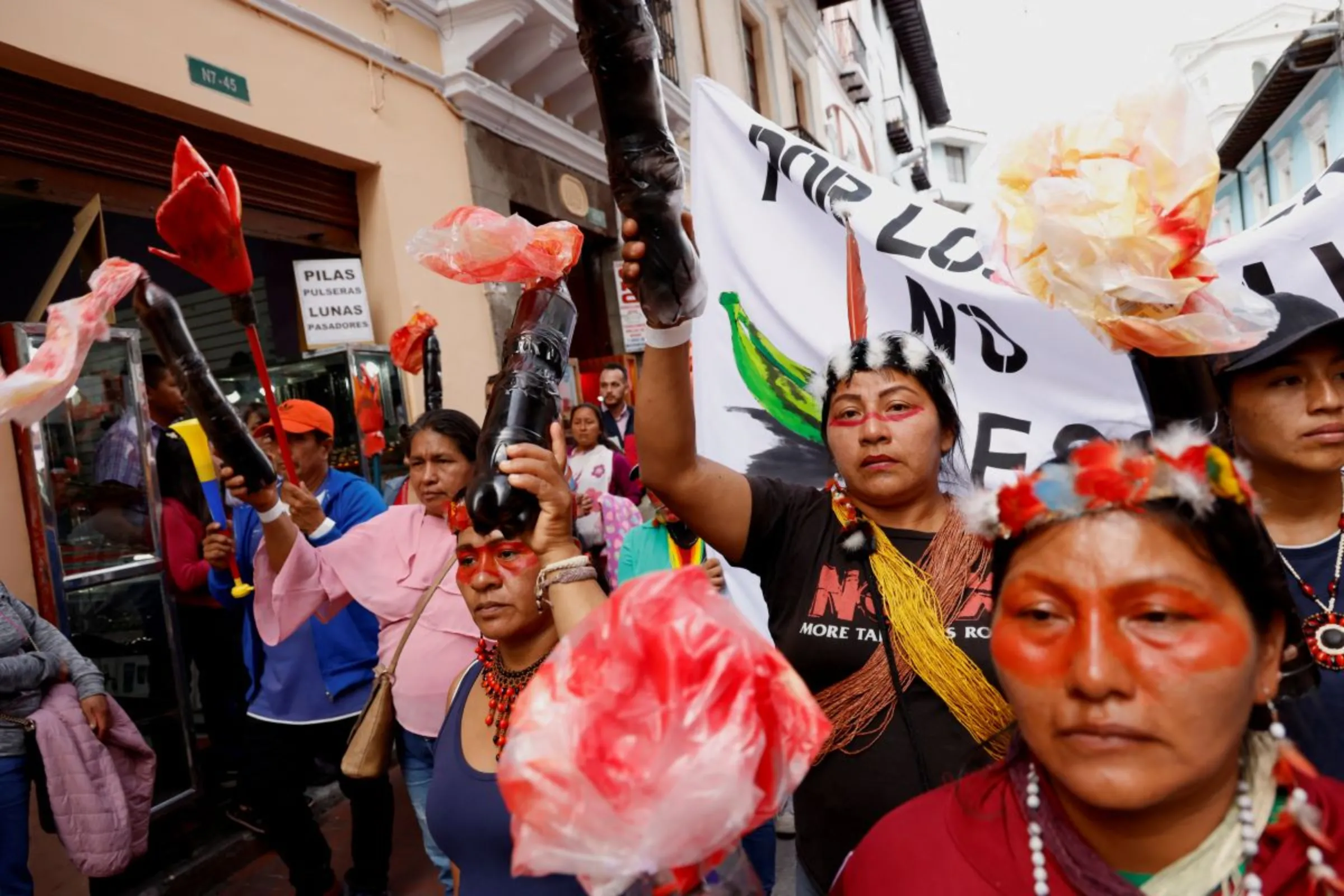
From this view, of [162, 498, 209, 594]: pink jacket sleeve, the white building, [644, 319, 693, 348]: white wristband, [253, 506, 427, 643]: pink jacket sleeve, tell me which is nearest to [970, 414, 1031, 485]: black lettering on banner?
[644, 319, 693, 348]: white wristband

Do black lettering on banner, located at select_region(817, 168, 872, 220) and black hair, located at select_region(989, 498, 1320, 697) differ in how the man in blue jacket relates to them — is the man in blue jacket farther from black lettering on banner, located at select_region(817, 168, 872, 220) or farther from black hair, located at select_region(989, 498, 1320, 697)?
black hair, located at select_region(989, 498, 1320, 697)

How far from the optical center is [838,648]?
1.82m

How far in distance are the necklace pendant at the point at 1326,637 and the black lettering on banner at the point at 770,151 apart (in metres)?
2.01

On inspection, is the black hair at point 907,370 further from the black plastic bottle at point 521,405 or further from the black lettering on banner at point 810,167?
the black lettering on banner at point 810,167

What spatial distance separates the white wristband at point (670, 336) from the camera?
5.50 feet

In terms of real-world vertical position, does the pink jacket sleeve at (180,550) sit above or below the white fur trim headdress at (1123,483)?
below

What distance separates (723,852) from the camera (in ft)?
3.14

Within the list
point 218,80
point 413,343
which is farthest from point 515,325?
point 218,80

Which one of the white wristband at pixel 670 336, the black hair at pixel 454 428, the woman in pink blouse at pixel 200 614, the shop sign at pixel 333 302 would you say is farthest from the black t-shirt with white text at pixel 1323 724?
the shop sign at pixel 333 302

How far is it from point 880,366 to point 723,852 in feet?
4.12

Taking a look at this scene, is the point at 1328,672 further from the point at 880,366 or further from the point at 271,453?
the point at 271,453

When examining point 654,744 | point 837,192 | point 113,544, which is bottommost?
point 113,544

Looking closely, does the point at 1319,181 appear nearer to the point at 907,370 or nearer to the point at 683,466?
the point at 907,370

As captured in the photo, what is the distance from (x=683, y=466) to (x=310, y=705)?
8.20ft
